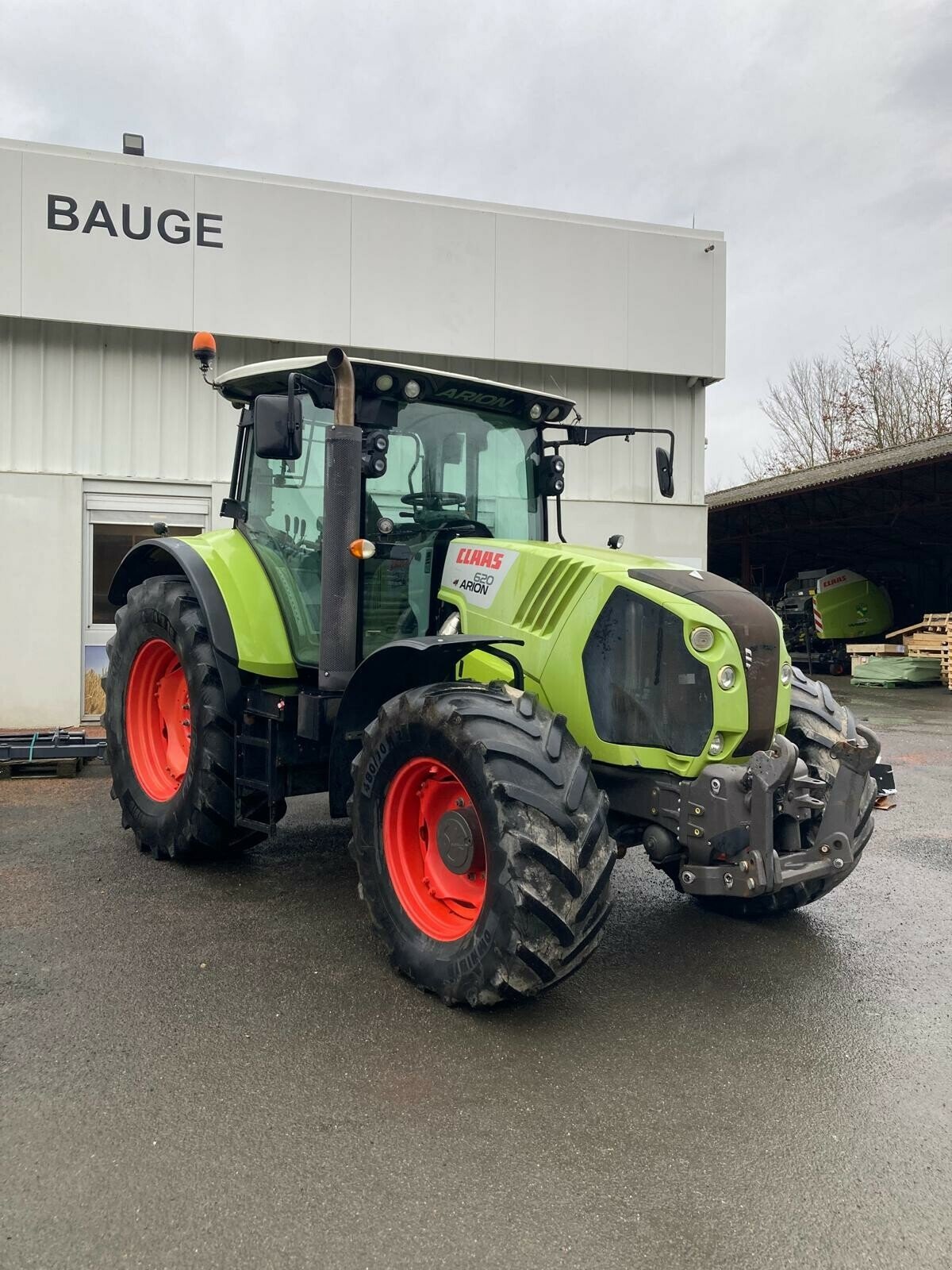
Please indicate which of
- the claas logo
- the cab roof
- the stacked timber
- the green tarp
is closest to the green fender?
the cab roof

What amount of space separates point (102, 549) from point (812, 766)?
8.12 metres

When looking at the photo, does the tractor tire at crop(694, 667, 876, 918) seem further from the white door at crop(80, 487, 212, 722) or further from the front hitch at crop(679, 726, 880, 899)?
the white door at crop(80, 487, 212, 722)

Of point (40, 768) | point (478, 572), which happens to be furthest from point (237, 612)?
point (40, 768)

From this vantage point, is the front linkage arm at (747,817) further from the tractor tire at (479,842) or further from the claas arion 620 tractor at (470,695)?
the tractor tire at (479,842)

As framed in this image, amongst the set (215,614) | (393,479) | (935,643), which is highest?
(393,479)

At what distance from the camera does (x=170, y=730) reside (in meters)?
5.80

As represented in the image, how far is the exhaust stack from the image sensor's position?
4090 mm

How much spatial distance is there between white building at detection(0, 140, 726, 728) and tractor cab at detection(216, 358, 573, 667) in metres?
5.35

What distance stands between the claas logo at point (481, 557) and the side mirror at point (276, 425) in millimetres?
883

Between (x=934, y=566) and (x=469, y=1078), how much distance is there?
81.4 feet

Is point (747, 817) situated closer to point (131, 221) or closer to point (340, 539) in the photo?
point (340, 539)

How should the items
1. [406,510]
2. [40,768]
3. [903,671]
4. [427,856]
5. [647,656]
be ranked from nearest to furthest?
[647,656], [427,856], [406,510], [40,768], [903,671]

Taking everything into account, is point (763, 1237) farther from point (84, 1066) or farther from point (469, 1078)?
point (84, 1066)

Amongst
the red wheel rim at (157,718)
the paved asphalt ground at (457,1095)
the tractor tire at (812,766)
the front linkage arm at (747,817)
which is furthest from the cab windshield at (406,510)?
the tractor tire at (812,766)
